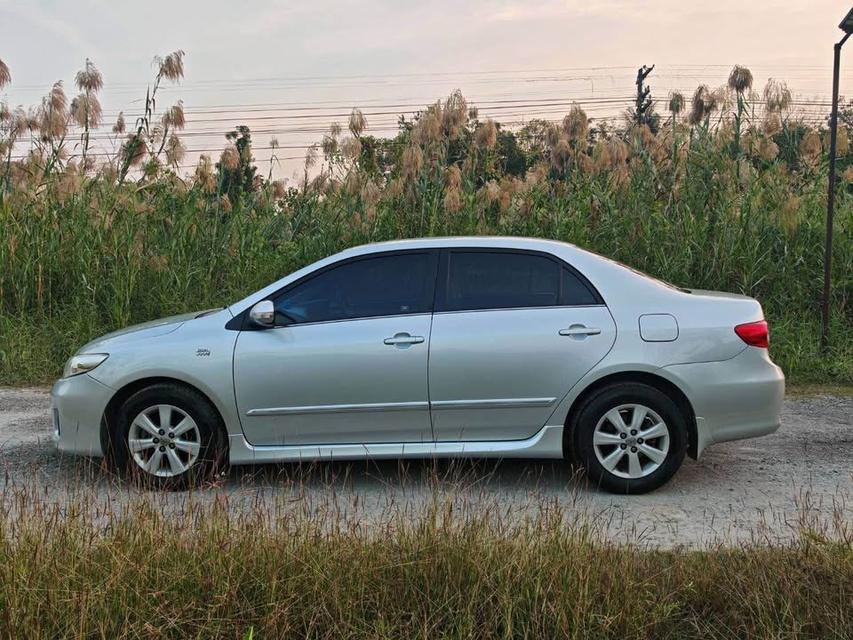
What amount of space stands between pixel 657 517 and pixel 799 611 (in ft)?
5.72

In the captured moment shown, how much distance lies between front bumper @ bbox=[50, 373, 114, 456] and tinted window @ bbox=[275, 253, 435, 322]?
4.35 ft

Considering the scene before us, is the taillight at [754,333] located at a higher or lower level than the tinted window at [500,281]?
lower

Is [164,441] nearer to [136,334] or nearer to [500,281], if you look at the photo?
[136,334]

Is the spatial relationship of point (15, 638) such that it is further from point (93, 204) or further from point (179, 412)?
point (93, 204)

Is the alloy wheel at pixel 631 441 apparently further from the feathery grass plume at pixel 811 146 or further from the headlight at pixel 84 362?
the feathery grass plume at pixel 811 146

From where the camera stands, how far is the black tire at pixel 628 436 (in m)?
5.88

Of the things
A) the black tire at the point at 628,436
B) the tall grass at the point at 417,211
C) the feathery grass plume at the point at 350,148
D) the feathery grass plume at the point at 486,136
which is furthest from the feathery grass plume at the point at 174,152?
the black tire at the point at 628,436

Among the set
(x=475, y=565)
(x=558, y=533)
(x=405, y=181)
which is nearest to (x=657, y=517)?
(x=558, y=533)

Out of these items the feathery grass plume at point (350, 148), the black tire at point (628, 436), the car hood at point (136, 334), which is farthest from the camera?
the feathery grass plume at point (350, 148)

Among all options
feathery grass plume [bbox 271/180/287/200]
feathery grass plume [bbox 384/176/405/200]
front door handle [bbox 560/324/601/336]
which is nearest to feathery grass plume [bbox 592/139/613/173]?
feathery grass plume [bbox 384/176/405/200]

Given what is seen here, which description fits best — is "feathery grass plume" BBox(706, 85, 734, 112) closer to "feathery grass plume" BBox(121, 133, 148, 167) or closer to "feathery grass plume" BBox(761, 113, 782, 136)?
"feathery grass plume" BBox(761, 113, 782, 136)

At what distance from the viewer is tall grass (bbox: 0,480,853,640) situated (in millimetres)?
3754

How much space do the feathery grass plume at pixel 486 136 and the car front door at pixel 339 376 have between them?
7.43m

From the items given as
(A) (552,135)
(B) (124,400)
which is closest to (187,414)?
(B) (124,400)
